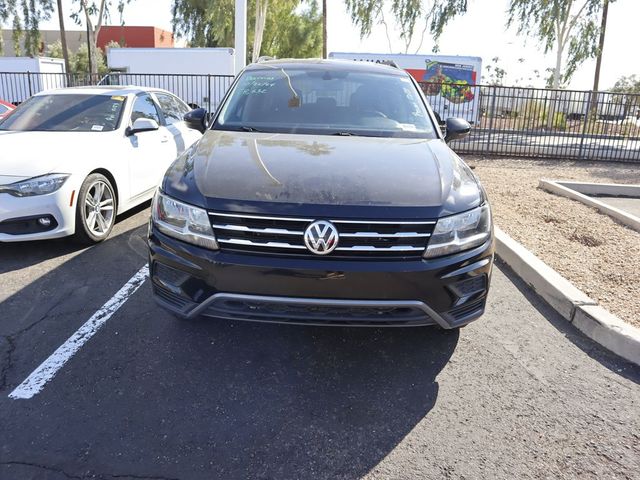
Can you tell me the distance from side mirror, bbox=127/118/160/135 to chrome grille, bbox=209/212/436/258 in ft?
11.7

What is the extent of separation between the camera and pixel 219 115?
161 inches

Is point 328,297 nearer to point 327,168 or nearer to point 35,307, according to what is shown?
point 327,168

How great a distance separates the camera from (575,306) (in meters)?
3.75

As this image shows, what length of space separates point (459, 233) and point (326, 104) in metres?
1.89

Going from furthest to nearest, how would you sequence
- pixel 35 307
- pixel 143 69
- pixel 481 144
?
pixel 143 69 < pixel 481 144 < pixel 35 307

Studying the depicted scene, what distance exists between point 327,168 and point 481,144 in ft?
39.4

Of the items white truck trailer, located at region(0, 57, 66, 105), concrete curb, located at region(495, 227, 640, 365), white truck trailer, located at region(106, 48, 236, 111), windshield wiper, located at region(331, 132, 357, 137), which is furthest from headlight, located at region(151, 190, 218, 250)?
white truck trailer, located at region(0, 57, 66, 105)

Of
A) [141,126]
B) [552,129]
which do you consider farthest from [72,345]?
[552,129]

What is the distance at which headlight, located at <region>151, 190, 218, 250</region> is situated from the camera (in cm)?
270

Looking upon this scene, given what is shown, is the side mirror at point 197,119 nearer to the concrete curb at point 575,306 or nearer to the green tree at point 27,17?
the concrete curb at point 575,306

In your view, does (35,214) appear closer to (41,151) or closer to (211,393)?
(41,151)

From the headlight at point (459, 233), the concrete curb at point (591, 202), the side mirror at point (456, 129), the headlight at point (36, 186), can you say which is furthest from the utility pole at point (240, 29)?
the headlight at point (459, 233)

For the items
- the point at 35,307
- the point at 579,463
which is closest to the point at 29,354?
the point at 35,307

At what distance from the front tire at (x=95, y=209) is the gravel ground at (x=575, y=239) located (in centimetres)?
443
